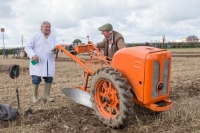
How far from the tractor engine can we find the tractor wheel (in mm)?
185

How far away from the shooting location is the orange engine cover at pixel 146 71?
4.07m

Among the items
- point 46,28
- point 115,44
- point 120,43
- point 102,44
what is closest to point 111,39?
point 115,44

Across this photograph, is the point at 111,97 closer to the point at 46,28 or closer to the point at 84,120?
the point at 84,120

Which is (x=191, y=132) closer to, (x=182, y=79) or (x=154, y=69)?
(x=154, y=69)

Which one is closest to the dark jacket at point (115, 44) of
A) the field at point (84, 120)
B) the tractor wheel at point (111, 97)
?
the tractor wheel at point (111, 97)

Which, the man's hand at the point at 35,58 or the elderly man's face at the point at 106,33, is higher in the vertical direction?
the elderly man's face at the point at 106,33

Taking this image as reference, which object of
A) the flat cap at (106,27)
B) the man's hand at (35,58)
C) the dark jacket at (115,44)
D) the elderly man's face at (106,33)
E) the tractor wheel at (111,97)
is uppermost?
the flat cap at (106,27)

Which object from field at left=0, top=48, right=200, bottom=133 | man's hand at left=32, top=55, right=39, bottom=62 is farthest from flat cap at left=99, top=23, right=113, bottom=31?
field at left=0, top=48, right=200, bottom=133

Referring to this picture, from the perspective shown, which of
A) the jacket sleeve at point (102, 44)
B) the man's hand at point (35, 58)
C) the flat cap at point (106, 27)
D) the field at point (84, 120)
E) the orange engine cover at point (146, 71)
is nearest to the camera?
the orange engine cover at point (146, 71)

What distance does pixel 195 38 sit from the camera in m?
71.3

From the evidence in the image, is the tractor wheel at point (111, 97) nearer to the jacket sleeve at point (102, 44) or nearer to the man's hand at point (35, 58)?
the jacket sleeve at point (102, 44)

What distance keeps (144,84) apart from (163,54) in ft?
1.94

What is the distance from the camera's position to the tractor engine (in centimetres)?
407

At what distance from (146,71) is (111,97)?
815mm
